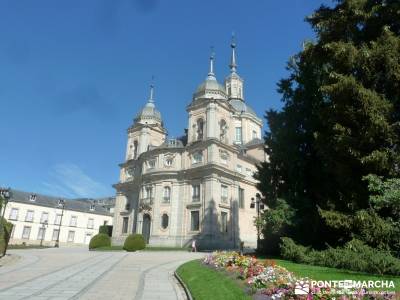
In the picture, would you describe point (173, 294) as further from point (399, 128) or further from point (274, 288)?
point (399, 128)

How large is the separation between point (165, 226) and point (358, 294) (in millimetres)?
39652

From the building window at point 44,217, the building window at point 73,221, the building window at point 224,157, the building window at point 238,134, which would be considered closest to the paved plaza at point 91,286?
the building window at point 224,157

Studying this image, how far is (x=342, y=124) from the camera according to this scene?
16516 mm

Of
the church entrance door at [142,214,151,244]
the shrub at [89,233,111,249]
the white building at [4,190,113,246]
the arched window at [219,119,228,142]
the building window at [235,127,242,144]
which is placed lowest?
the shrub at [89,233,111,249]

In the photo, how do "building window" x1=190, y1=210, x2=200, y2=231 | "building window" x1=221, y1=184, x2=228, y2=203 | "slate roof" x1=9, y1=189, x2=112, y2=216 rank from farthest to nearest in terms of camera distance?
"slate roof" x1=9, y1=189, x2=112, y2=216 → "building window" x1=221, y1=184, x2=228, y2=203 → "building window" x1=190, y1=210, x2=200, y2=231

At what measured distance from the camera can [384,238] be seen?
1413 centimetres

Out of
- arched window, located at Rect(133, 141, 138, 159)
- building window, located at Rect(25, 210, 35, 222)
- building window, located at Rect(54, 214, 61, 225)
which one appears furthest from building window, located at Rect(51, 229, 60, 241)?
arched window, located at Rect(133, 141, 138, 159)

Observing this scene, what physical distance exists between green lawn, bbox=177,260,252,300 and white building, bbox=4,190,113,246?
183ft

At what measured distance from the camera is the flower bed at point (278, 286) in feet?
23.0

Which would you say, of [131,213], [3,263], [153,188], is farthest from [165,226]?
[3,263]

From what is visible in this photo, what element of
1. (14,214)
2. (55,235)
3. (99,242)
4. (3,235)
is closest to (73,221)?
(55,235)

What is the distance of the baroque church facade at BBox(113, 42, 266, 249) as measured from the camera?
42.9 meters

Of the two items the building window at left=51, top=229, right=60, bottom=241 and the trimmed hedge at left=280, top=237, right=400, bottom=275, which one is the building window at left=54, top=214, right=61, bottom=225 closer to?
the building window at left=51, top=229, right=60, bottom=241

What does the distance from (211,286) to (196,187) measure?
1339 inches
